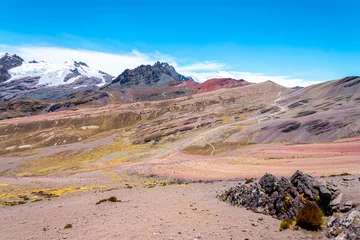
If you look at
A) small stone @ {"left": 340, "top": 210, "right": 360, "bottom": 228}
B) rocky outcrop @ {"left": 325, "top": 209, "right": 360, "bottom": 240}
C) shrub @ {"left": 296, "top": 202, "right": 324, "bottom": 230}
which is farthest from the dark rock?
small stone @ {"left": 340, "top": 210, "right": 360, "bottom": 228}

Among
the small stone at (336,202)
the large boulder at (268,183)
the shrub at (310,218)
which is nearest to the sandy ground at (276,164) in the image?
the large boulder at (268,183)

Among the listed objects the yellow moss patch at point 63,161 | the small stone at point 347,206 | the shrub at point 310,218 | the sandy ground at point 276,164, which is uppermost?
the small stone at point 347,206

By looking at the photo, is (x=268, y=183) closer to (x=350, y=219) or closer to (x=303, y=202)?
(x=303, y=202)

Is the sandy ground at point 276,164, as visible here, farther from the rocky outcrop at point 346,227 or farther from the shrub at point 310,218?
the rocky outcrop at point 346,227

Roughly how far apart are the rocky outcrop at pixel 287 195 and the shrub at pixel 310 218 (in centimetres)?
200

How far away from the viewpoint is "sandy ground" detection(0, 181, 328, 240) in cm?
1555

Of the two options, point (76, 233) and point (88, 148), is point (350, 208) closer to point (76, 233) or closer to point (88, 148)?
point (76, 233)

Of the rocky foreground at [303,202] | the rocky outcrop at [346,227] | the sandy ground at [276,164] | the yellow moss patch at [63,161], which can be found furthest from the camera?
the yellow moss patch at [63,161]

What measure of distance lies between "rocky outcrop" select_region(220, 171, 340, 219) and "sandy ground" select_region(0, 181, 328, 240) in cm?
101

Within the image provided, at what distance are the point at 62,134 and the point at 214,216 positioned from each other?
6608 inches

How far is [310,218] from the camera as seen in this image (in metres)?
15.2

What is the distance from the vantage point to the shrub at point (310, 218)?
49.6ft

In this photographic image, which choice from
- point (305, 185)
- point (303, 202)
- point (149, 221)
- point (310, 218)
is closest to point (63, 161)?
point (149, 221)

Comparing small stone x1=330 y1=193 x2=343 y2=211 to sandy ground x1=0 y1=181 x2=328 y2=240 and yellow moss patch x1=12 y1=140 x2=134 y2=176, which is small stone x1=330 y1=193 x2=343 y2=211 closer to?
sandy ground x1=0 y1=181 x2=328 y2=240
